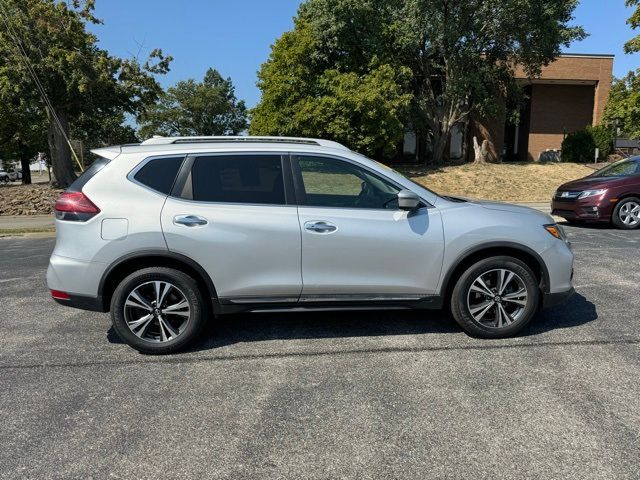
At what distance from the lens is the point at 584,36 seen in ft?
72.4

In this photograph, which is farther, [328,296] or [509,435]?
[328,296]

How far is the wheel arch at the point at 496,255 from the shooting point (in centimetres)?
447

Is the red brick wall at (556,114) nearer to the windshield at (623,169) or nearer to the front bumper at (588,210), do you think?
the windshield at (623,169)

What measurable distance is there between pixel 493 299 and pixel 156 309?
2.95 m

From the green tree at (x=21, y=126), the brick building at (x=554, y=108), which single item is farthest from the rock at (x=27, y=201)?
the brick building at (x=554, y=108)

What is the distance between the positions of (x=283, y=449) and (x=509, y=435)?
4.49ft

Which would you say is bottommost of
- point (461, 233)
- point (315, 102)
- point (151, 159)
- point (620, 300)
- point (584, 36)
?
point (620, 300)

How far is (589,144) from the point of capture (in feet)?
86.8

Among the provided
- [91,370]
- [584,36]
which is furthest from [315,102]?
[91,370]

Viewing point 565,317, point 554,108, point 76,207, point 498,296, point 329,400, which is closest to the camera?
point 329,400

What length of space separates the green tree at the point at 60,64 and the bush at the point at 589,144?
68.5ft

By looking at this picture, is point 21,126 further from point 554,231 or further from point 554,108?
point 554,108

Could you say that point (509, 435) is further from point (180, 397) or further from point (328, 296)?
point (180, 397)

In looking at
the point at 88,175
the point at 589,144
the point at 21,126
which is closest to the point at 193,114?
the point at 21,126
